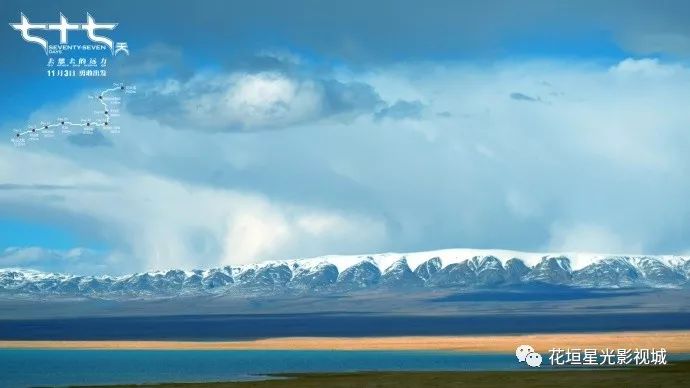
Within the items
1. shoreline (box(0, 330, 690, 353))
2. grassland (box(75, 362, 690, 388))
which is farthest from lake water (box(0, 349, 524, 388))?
shoreline (box(0, 330, 690, 353))

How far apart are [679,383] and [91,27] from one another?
46374mm

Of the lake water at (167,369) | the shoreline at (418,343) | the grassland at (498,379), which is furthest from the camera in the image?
the shoreline at (418,343)

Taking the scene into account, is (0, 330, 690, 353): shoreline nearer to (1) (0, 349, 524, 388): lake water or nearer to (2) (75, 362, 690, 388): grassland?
(1) (0, 349, 524, 388): lake water

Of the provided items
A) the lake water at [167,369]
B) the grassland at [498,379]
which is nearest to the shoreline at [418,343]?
the lake water at [167,369]

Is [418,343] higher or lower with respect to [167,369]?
lower

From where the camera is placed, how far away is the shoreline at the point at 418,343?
146 meters

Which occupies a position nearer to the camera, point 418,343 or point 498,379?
point 498,379

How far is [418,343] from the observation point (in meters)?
170

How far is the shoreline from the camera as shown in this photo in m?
146

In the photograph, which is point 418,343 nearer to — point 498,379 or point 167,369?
point 167,369

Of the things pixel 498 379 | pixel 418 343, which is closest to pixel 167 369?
pixel 498 379

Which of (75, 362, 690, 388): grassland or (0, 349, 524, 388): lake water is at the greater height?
(0, 349, 524, 388): lake water

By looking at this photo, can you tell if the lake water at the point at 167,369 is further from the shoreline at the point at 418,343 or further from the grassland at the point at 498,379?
the shoreline at the point at 418,343

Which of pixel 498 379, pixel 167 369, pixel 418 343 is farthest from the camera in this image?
pixel 418 343
